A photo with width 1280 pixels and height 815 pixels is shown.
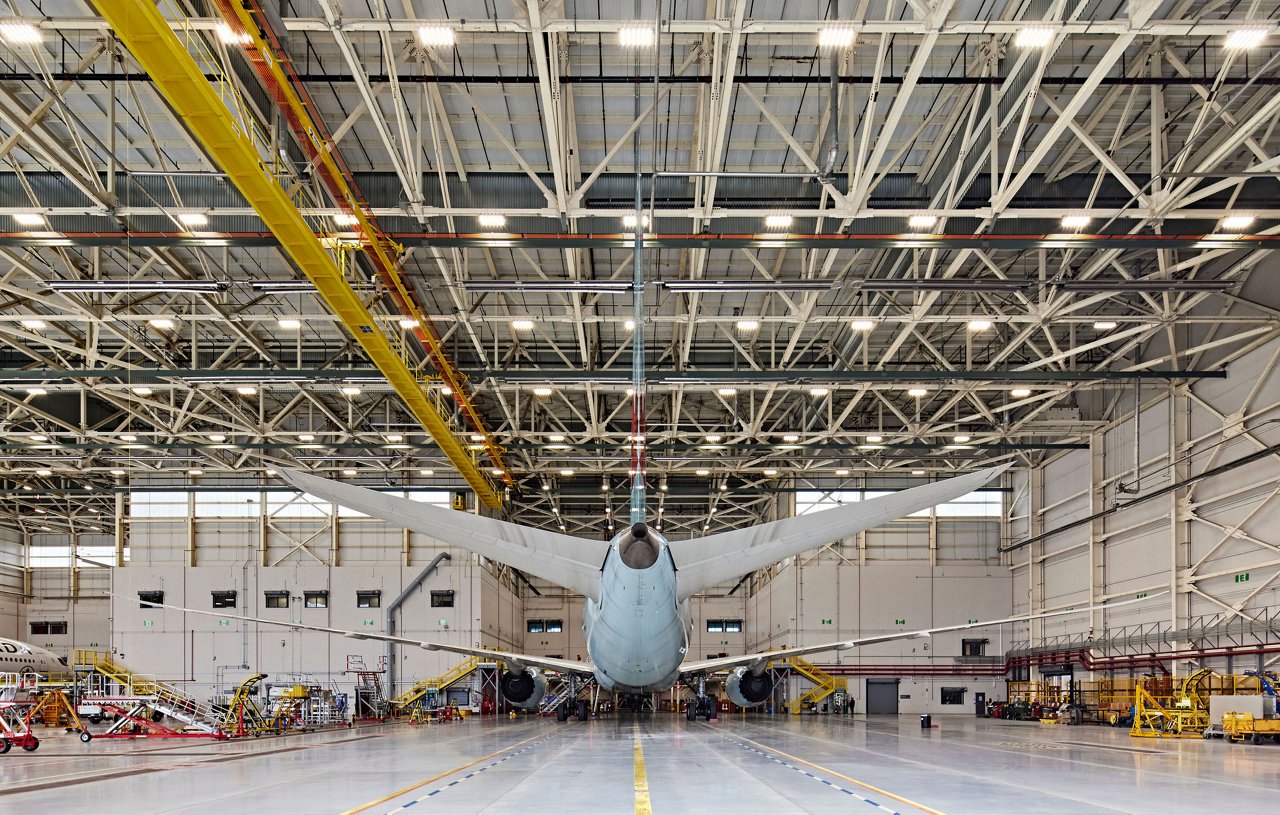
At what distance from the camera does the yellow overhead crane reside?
694 inches

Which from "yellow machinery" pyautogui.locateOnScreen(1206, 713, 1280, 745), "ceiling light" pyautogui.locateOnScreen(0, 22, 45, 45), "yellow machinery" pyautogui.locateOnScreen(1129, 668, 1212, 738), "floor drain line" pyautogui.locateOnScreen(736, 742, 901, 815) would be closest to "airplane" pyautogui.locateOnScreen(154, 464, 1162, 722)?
"floor drain line" pyautogui.locateOnScreen(736, 742, 901, 815)

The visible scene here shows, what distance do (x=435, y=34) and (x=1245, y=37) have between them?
15.9 metres

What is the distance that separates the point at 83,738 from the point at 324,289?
65.5ft

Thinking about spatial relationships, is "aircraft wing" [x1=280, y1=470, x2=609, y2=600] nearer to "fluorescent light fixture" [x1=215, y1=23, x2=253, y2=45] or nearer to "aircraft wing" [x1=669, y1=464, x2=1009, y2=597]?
"aircraft wing" [x1=669, y1=464, x2=1009, y2=597]

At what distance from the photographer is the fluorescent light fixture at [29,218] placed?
1117 inches

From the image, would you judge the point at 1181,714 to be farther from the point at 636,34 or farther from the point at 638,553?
the point at 636,34

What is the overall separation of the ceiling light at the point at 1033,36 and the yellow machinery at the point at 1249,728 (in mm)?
24825

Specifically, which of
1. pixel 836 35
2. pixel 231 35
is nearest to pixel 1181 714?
pixel 836 35

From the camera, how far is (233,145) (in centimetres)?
2120

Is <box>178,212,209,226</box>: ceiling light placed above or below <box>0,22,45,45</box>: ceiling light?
below

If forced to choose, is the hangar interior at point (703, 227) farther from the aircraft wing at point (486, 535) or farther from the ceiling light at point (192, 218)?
the aircraft wing at point (486, 535)

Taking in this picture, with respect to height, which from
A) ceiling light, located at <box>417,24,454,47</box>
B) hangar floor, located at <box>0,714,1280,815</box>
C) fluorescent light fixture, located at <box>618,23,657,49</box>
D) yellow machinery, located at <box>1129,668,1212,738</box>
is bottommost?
yellow machinery, located at <box>1129,668,1212,738</box>

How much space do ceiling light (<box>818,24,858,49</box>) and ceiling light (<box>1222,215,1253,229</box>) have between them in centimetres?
1433

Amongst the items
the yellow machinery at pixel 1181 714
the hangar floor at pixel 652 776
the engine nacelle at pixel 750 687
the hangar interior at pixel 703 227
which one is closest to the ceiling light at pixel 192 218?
the hangar interior at pixel 703 227
